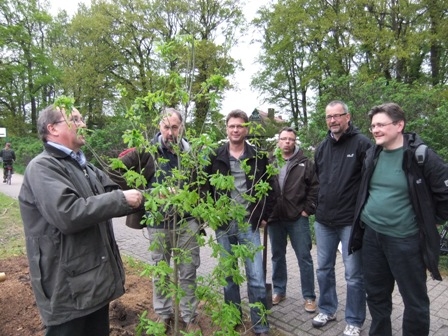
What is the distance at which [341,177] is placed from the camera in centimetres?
326

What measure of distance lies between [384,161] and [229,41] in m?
1.61

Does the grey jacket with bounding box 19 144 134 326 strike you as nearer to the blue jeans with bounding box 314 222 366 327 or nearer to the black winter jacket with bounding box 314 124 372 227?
the black winter jacket with bounding box 314 124 372 227

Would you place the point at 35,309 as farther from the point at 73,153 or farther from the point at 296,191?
the point at 296,191

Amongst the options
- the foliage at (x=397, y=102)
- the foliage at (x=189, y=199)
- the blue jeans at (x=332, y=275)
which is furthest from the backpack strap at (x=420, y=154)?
the foliage at (x=397, y=102)

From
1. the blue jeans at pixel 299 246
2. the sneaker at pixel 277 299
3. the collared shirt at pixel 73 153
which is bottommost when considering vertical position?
the sneaker at pixel 277 299

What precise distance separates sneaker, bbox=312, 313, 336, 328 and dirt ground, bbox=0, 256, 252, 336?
681 mm

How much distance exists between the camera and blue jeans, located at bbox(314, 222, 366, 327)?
3268 mm

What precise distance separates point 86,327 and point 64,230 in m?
0.85

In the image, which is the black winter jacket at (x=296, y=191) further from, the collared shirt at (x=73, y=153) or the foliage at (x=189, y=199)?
the collared shirt at (x=73, y=153)

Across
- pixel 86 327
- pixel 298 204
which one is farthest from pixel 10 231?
pixel 298 204

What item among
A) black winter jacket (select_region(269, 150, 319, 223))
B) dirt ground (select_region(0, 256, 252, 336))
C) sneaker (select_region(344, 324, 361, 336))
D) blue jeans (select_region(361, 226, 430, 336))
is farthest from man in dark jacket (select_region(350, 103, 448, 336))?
dirt ground (select_region(0, 256, 252, 336))

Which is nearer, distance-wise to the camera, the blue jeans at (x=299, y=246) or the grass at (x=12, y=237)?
the blue jeans at (x=299, y=246)

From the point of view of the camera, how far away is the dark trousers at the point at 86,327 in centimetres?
209

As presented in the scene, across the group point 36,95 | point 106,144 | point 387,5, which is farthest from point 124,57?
point 387,5
